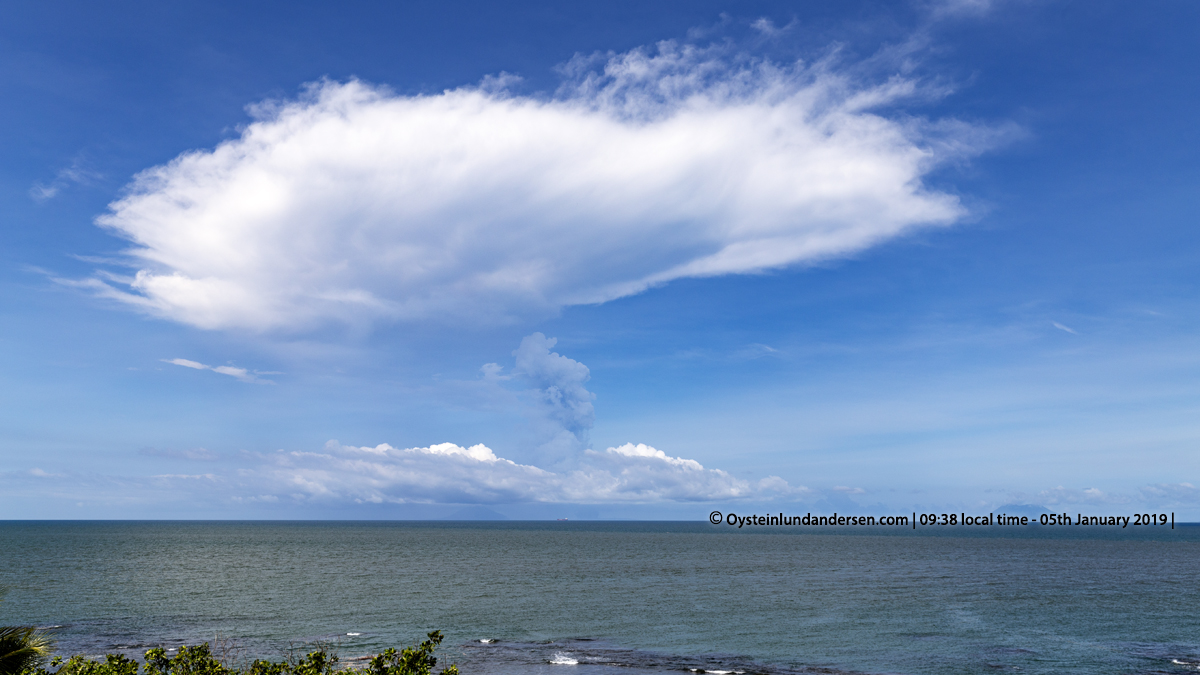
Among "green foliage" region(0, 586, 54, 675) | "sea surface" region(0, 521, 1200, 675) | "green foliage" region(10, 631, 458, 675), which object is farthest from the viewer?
"sea surface" region(0, 521, 1200, 675)

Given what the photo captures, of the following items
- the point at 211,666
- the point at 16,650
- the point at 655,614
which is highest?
the point at 16,650

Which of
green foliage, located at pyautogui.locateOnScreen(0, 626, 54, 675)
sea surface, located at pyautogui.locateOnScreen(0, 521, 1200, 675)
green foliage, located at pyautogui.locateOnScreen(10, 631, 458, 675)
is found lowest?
sea surface, located at pyautogui.locateOnScreen(0, 521, 1200, 675)

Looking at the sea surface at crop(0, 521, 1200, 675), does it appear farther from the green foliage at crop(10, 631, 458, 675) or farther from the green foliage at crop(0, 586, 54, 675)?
the green foliage at crop(0, 586, 54, 675)

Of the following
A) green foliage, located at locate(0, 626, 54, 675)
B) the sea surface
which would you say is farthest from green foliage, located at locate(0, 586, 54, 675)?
the sea surface

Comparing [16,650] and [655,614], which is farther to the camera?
[655,614]

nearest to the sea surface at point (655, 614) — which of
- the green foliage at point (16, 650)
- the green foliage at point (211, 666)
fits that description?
the green foliage at point (211, 666)

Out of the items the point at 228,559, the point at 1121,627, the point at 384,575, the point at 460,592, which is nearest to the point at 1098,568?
the point at 1121,627

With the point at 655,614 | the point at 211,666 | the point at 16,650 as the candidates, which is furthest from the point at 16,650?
the point at 655,614

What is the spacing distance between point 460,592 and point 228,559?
84717 mm

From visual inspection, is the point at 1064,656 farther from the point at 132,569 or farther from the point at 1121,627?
the point at 132,569

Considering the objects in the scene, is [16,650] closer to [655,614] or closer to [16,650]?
[16,650]

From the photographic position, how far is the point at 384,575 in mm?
107750

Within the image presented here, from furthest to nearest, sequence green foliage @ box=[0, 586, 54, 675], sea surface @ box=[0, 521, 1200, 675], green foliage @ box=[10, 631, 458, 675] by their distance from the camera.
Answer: sea surface @ box=[0, 521, 1200, 675] < green foliage @ box=[10, 631, 458, 675] < green foliage @ box=[0, 586, 54, 675]

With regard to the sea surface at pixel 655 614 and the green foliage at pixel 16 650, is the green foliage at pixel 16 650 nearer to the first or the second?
the green foliage at pixel 16 650
